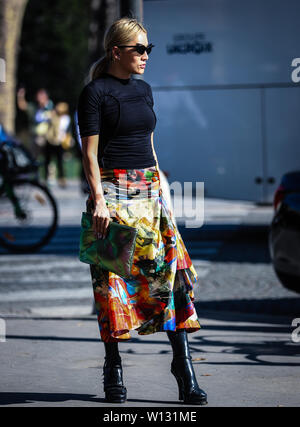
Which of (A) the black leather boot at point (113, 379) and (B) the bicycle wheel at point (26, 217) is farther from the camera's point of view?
(B) the bicycle wheel at point (26, 217)

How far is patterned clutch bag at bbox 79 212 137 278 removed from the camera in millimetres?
4789

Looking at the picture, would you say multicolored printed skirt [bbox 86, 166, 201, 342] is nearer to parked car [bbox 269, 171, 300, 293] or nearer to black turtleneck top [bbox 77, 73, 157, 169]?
black turtleneck top [bbox 77, 73, 157, 169]

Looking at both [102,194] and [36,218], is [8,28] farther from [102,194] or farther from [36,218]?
[102,194]

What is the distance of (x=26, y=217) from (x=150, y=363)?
5.16 metres

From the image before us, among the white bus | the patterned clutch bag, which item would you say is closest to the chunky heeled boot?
the patterned clutch bag

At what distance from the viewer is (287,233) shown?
286 inches

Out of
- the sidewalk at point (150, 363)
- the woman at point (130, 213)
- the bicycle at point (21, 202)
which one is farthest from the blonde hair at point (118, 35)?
the bicycle at point (21, 202)

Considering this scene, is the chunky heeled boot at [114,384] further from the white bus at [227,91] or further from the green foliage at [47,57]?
the green foliage at [47,57]

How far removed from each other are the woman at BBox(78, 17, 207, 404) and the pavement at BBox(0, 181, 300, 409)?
12.9 inches

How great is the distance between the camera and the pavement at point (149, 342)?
16.9ft

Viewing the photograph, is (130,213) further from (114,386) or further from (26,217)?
(26,217)

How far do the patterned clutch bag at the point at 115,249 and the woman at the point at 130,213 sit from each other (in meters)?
0.04

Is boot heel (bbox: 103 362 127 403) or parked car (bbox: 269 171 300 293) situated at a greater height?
parked car (bbox: 269 171 300 293)

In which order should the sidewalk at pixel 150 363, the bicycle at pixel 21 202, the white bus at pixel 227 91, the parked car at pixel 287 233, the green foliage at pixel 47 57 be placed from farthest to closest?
1. the green foliage at pixel 47 57
2. the white bus at pixel 227 91
3. the bicycle at pixel 21 202
4. the parked car at pixel 287 233
5. the sidewalk at pixel 150 363
